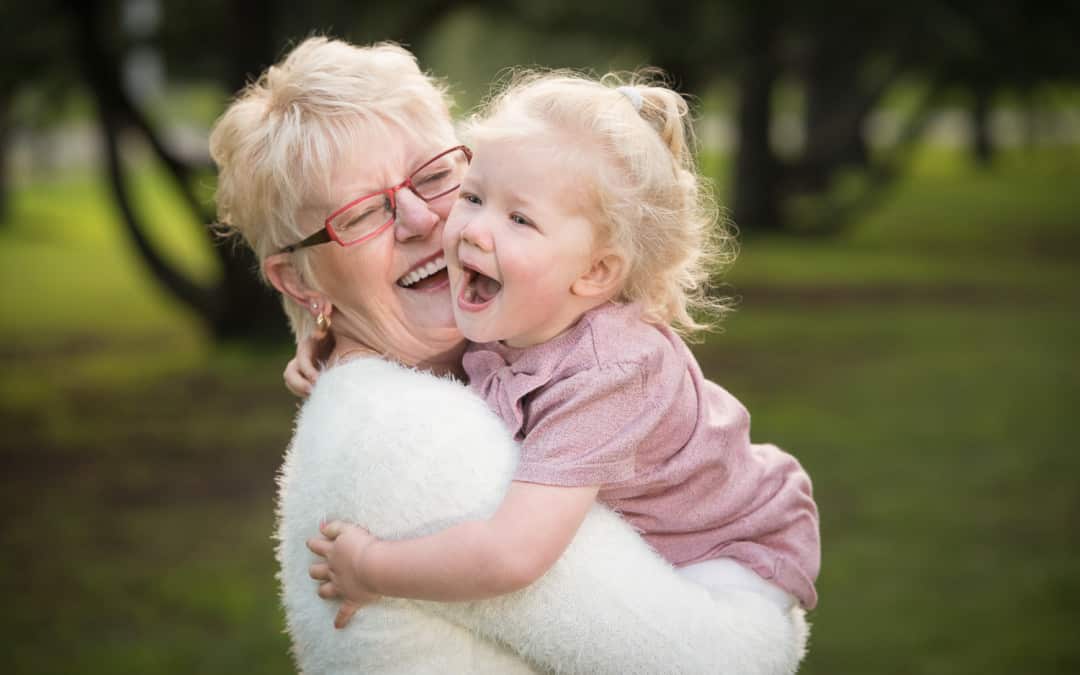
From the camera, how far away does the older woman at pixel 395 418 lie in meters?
1.91

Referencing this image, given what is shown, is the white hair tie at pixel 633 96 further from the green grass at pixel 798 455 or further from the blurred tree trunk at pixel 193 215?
the blurred tree trunk at pixel 193 215

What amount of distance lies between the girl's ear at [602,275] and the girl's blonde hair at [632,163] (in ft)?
0.06

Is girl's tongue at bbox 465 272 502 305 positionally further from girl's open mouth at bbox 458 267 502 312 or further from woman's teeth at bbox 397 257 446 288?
woman's teeth at bbox 397 257 446 288

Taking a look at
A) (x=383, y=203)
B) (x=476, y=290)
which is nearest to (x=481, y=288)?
(x=476, y=290)

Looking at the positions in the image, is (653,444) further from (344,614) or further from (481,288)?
(344,614)

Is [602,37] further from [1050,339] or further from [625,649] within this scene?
[625,649]

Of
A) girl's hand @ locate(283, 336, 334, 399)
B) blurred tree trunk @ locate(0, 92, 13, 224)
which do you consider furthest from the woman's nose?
blurred tree trunk @ locate(0, 92, 13, 224)

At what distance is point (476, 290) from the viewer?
2.03 meters

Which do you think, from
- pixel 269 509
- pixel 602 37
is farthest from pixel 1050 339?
pixel 269 509

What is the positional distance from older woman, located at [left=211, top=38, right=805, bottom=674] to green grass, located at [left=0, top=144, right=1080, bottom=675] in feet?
12.5

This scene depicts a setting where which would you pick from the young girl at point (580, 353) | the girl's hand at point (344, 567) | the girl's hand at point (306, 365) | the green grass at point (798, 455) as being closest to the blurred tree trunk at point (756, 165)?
the green grass at point (798, 455)

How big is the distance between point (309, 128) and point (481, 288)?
1.48 feet

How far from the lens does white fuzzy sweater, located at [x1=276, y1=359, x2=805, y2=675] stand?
74.9 inches

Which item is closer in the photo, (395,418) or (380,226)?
(395,418)
